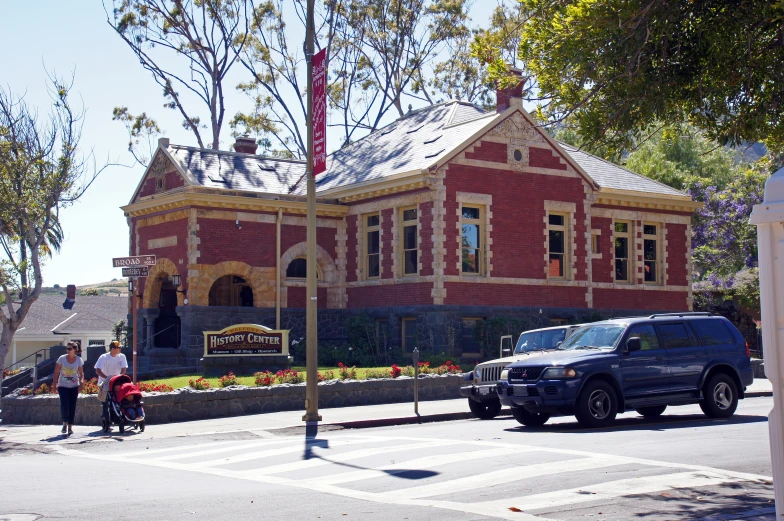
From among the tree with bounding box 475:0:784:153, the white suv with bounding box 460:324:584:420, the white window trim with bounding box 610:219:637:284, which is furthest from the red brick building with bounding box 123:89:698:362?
the tree with bounding box 475:0:784:153

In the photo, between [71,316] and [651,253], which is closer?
[651,253]

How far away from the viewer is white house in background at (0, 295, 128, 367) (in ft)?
169

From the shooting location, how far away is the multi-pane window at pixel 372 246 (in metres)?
31.6

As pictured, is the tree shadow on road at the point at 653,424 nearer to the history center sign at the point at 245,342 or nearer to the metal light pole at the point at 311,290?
the metal light pole at the point at 311,290

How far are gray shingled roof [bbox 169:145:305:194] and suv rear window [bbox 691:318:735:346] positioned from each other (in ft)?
59.3

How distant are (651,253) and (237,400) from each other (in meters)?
20.0

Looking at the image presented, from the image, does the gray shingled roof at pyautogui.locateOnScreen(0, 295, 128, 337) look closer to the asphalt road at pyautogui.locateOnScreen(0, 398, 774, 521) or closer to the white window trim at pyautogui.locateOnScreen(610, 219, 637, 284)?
the white window trim at pyautogui.locateOnScreen(610, 219, 637, 284)

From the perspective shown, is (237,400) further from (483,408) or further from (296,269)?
(296,269)

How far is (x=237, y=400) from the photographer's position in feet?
65.2

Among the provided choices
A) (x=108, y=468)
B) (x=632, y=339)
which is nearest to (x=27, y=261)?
(x=108, y=468)

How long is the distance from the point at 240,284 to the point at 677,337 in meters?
19.6

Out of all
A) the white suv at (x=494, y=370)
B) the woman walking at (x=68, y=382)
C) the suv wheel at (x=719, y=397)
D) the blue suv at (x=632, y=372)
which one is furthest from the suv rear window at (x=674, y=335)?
the woman walking at (x=68, y=382)

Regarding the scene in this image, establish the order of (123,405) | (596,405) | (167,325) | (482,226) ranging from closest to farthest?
(596,405)
(123,405)
(482,226)
(167,325)

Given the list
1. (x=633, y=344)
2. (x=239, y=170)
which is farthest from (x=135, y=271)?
(x=239, y=170)
